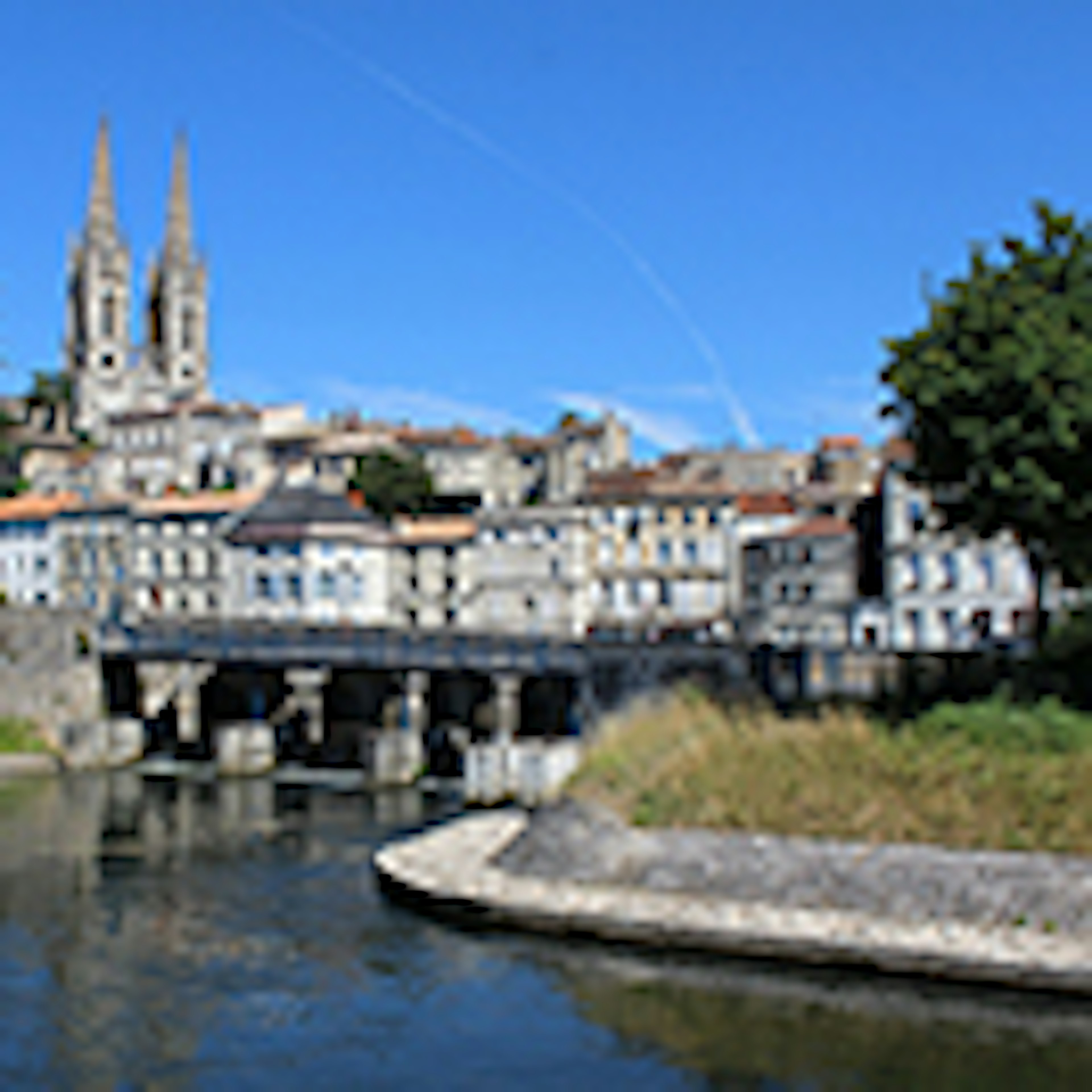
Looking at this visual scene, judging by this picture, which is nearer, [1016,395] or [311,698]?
[1016,395]

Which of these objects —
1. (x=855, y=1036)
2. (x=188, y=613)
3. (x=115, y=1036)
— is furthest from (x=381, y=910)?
(x=188, y=613)

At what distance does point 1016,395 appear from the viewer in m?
46.9

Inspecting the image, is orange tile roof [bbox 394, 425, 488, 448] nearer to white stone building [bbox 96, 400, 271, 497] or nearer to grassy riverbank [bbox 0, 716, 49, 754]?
white stone building [bbox 96, 400, 271, 497]

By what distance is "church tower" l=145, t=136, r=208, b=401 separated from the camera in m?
186

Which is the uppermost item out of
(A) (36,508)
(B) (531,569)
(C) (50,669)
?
(A) (36,508)

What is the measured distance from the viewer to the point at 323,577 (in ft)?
318

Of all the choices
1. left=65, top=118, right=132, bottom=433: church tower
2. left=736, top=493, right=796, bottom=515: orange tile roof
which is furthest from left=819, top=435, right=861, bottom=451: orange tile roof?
left=65, top=118, right=132, bottom=433: church tower

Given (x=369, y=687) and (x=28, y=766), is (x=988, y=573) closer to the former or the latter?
(x=369, y=687)

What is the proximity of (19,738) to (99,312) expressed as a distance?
122057mm

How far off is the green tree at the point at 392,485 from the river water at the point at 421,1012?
75.4 meters

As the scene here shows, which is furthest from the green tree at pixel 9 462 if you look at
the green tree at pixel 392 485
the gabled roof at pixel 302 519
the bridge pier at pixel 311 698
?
the bridge pier at pixel 311 698

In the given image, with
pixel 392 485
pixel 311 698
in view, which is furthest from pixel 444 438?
pixel 311 698

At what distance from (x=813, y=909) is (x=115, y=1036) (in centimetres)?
1526

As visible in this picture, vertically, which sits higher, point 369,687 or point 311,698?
point 369,687
